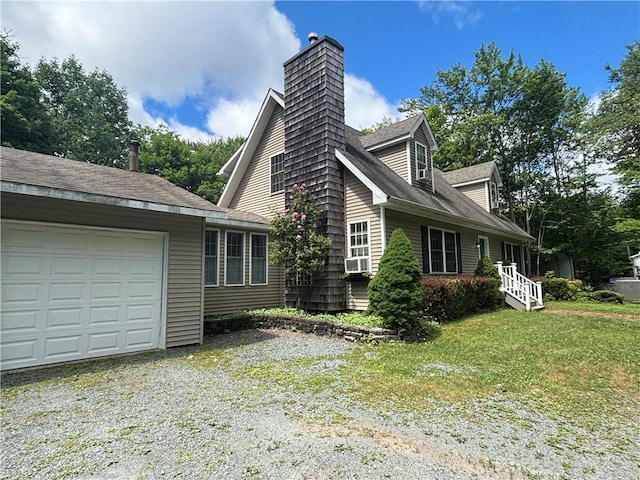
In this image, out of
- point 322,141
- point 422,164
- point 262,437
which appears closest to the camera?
point 262,437

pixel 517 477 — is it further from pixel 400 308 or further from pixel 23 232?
pixel 23 232

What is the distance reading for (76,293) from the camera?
5.74 meters

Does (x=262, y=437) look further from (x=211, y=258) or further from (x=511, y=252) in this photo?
(x=511, y=252)

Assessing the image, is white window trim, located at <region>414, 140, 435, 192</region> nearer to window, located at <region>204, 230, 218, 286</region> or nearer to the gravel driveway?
window, located at <region>204, 230, 218, 286</region>

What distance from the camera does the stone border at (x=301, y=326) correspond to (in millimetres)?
7164

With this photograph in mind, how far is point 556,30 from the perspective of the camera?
12203mm

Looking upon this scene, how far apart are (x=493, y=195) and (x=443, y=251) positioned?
26.6 feet

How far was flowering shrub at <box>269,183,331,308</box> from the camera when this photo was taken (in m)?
9.34

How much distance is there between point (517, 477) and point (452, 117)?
28873 mm

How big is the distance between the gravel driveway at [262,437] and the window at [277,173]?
8.28 meters

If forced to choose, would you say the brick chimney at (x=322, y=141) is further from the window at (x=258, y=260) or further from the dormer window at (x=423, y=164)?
the dormer window at (x=423, y=164)

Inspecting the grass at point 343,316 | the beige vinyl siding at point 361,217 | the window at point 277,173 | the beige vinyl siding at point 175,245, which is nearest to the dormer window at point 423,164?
the beige vinyl siding at point 361,217

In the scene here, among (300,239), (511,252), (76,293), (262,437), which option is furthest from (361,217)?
(511,252)

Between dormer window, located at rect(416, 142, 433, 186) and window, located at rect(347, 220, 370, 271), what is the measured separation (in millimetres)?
3750
